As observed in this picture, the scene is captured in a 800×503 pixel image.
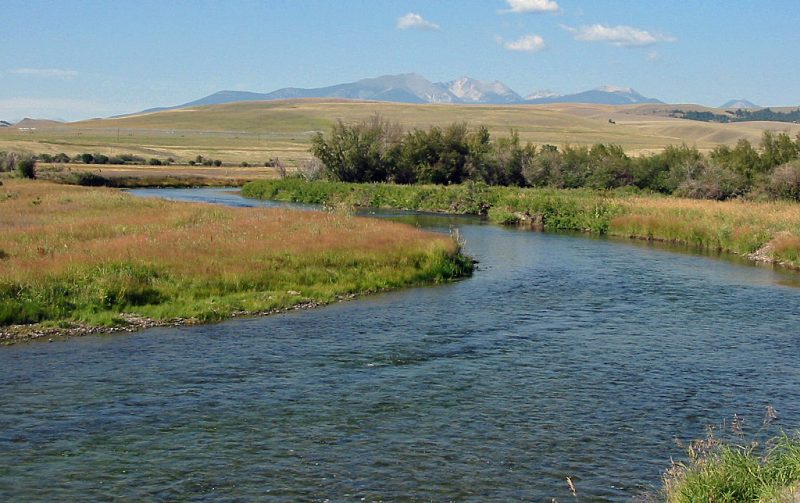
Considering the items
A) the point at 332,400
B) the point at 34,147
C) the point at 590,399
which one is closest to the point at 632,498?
the point at 590,399

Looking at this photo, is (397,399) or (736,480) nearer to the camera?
(736,480)

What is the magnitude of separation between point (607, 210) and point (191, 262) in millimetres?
38510

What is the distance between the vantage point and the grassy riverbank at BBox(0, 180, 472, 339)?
83.4 ft

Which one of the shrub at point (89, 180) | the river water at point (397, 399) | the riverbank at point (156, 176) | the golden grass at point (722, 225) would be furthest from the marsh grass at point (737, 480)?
the shrub at point (89, 180)

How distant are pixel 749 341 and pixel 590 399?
27.9 feet

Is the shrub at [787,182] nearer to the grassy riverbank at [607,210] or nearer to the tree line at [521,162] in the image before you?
the grassy riverbank at [607,210]

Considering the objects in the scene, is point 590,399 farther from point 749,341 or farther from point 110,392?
point 110,392

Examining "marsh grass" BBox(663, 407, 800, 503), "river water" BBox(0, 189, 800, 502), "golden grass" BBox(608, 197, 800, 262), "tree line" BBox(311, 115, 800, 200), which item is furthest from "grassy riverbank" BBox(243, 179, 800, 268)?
"marsh grass" BBox(663, 407, 800, 503)

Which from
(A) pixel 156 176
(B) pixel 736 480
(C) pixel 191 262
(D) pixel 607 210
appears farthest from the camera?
(A) pixel 156 176

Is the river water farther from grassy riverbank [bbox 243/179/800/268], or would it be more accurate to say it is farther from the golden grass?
grassy riverbank [bbox 243/179/800/268]

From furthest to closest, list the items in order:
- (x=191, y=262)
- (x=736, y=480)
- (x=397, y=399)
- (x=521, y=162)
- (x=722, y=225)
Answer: (x=521, y=162)
(x=722, y=225)
(x=191, y=262)
(x=397, y=399)
(x=736, y=480)

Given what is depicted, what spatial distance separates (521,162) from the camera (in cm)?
8675

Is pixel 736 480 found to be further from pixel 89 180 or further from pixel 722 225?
pixel 89 180

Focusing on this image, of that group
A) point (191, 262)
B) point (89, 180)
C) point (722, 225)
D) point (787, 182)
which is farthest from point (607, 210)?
point (89, 180)
